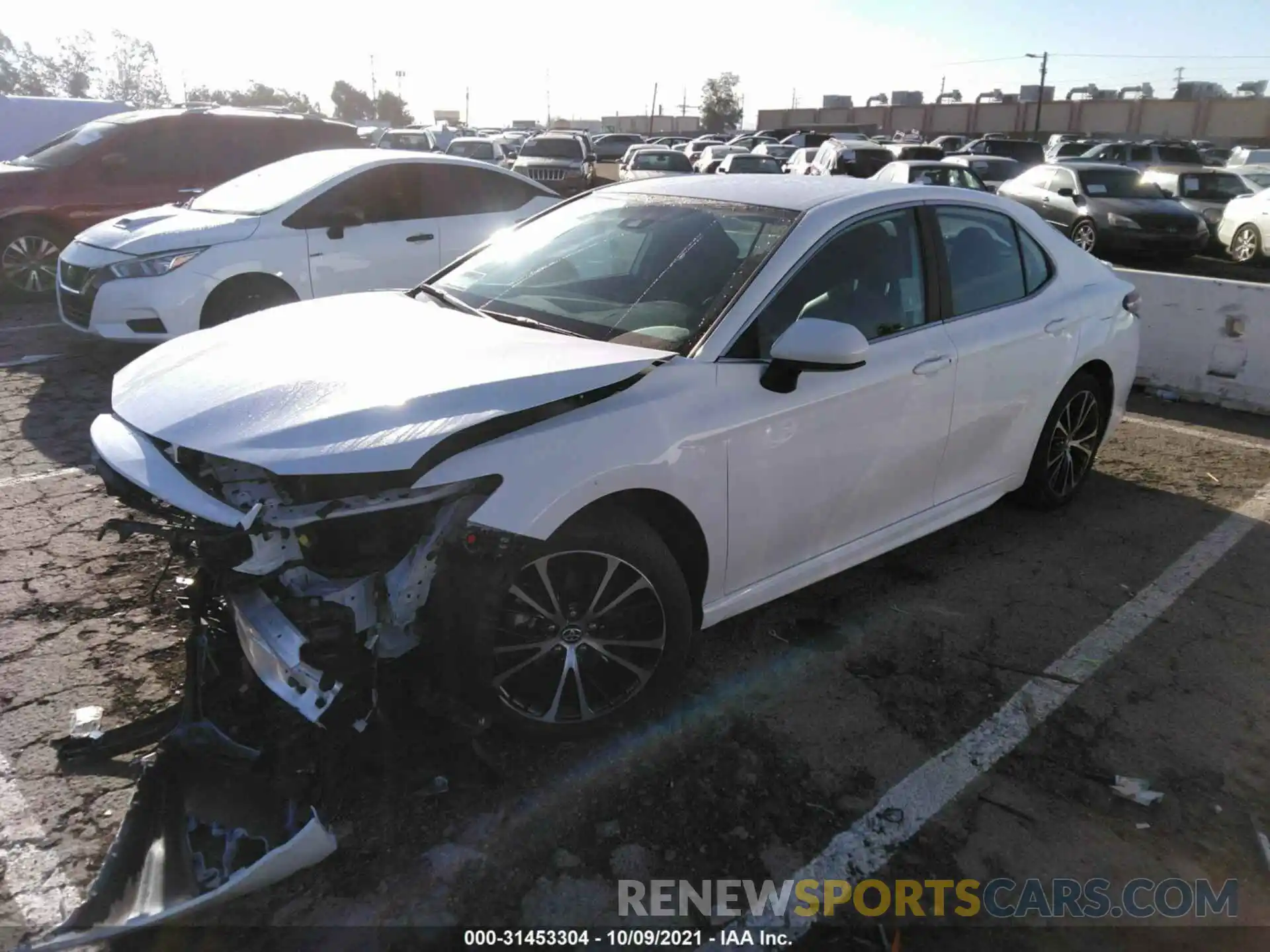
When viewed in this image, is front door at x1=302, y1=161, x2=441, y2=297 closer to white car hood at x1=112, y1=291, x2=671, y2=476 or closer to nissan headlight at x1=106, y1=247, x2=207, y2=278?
nissan headlight at x1=106, y1=247, x2=207, y2=278

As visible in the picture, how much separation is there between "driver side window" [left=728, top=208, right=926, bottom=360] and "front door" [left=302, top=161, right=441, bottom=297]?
4538 millimetres

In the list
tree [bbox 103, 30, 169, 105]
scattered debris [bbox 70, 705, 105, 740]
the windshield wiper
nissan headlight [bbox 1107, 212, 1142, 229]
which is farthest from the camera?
tree [bbox 103, 30, 169, 105]

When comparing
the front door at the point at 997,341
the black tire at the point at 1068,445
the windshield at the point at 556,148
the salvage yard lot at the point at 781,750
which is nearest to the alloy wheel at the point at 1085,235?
the windshield at the point at 556,148

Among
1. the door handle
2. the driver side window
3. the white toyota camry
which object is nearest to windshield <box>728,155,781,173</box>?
the white toyota camry

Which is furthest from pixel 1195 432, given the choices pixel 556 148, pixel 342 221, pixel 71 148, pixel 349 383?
pixel 556 148

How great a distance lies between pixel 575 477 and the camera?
271cm

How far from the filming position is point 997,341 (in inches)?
162

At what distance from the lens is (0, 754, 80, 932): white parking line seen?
238cm

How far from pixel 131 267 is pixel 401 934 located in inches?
235

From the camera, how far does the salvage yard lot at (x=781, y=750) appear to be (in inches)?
100.0

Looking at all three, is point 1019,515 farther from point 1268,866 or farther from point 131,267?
point 131,267

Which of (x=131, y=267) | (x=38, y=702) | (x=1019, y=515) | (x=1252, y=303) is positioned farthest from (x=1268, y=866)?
(x=131, y=267)

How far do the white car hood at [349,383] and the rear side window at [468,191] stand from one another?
14.9 feet

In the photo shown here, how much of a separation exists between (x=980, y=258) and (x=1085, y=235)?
1268 cm
